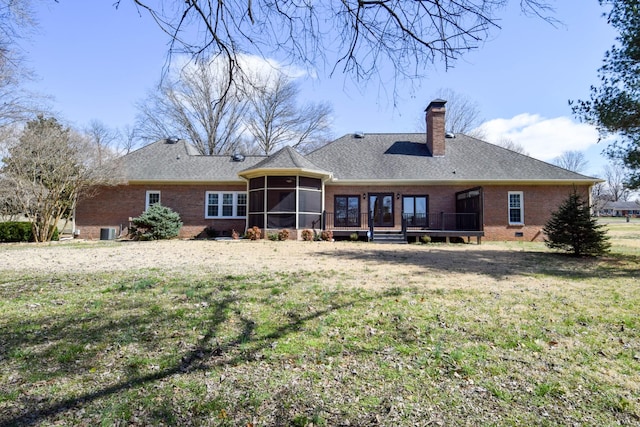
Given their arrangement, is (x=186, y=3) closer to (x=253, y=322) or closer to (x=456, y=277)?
(x=253, y=322)

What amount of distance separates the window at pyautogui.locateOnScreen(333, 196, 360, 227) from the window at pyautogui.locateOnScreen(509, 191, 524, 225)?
311 inches

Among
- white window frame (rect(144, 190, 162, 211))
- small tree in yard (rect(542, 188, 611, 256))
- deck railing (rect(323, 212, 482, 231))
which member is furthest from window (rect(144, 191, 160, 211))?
small tree in yard (rect(542, 188, 611, 256))

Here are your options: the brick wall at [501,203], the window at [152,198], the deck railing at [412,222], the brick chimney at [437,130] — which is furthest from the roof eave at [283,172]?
the brick chimney at [437,130]

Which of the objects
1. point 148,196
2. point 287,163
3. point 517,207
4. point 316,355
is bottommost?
point 316,355

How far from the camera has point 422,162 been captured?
19.2m

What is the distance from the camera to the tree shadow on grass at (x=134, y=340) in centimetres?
261

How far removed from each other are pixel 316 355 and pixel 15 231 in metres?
18.8

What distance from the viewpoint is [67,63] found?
165 inches

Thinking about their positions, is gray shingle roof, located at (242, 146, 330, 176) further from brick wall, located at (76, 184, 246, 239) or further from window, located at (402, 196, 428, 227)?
window, located at (402, 196, 428, 227)

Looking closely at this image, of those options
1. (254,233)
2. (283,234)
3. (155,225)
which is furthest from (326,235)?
(155,225)

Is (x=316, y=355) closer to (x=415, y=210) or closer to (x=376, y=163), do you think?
(x=415, y=210)

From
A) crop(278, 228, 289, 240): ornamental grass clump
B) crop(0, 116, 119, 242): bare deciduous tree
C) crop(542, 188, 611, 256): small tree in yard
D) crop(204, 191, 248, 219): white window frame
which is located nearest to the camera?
crop(542, 188, 611, 256): small tree in yard

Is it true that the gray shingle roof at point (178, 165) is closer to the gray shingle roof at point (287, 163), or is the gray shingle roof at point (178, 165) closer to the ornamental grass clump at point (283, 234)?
the gray shingle roof at point (287, 163)

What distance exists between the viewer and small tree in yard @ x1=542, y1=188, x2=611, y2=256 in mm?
10453
